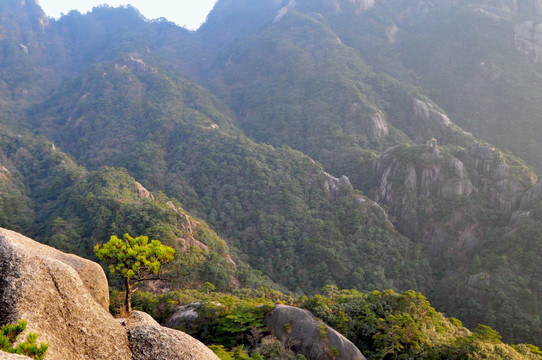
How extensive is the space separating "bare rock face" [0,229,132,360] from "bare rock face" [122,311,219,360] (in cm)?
27

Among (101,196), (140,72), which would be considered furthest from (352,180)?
(140,72)

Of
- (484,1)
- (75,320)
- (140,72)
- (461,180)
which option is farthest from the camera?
(484,1)

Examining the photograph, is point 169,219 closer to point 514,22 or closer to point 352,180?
point 352,180

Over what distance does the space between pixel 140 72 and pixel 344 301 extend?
117 meters

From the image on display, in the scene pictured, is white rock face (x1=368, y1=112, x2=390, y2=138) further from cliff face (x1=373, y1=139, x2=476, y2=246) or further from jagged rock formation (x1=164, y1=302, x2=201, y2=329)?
jagged rock formation (x1=164, y1=302, x2=201, y2=329)

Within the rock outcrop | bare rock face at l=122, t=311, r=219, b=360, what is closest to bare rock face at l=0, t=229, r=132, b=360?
bare rock face at l=122, t=311, r=219, b=360

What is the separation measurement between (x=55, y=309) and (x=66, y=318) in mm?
401

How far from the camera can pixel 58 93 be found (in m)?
112

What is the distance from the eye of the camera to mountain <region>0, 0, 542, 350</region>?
1795 inches

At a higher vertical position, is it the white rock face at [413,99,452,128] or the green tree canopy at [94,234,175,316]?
the white rock face at [413,99,452,128]

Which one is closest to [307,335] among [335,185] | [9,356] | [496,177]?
[9,356]

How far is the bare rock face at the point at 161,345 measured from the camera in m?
9.36

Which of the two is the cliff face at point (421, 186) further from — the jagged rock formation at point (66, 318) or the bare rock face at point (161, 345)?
the jagged rock formation at point (66, 318)

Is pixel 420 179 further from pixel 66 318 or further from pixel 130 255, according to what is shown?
pixel 66 318
